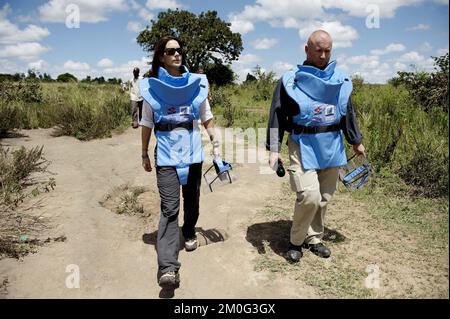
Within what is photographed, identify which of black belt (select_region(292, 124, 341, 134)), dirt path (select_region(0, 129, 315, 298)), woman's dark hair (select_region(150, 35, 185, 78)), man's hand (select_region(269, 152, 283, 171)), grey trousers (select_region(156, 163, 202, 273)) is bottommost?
dirt path (select_region(0, 129, 315, 298))

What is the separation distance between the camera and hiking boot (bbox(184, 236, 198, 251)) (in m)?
3.72

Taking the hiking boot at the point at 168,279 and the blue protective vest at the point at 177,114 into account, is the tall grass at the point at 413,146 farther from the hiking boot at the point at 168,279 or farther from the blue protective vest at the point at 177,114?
the hiking boot at the point at 168,279

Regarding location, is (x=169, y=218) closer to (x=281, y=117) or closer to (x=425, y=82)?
(x=281, y=117)

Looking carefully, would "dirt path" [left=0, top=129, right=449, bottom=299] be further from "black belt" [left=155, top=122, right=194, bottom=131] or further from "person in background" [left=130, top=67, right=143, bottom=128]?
"person in background" [left=130, top=67, right=143, bottom=128]

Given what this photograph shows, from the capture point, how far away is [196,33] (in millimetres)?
28484

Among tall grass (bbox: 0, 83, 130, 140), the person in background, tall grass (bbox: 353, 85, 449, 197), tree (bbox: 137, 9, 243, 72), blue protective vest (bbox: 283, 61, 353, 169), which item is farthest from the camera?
tree (bbox: 137, 9, 243, 72)

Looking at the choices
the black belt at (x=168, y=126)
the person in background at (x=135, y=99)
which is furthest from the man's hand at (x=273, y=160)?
the person in background at (x=135, y=99)

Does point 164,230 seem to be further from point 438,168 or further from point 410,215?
point 438,168

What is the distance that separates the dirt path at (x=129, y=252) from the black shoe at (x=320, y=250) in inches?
19.9

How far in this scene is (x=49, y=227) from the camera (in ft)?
13.9

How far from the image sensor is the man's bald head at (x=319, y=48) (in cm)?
295

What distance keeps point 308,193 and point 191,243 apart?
126 centimetres

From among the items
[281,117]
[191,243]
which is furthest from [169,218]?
[281,117]

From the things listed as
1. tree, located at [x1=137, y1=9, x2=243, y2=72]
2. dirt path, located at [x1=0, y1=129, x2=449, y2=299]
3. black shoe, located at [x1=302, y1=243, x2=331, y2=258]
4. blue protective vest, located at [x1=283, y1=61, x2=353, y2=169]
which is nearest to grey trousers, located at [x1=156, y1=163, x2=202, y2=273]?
dirt path, located at [x1=0, y1=129, x2=449, y2=299]
